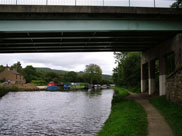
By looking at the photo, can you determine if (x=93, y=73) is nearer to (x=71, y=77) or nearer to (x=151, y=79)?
(x=71, y=77)

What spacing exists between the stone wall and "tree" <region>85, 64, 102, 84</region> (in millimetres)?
112624

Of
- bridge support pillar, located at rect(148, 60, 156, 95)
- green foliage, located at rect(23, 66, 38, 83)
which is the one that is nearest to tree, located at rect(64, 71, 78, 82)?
green foliage, located at rect(23, 66, 38, 83)

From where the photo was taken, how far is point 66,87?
271 feet

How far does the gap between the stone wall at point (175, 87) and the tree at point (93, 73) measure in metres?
113

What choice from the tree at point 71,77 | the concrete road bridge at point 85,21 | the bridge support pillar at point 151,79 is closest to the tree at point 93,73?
the tree at point 71,77

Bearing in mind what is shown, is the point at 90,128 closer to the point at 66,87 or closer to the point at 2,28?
the point at 2,28

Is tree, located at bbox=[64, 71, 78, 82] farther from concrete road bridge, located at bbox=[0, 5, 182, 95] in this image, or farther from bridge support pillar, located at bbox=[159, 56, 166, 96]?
concrete road bridge, located at bbox=[0, 5, 182, 95]

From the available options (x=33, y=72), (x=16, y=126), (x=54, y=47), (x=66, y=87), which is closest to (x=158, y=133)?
(x=16, y=126)

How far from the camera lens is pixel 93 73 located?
136 meters

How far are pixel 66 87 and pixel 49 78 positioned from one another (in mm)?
38025

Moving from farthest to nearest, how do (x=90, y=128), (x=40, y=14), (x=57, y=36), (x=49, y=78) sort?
(x=49, y=78) → (x=57, y=36) → (x=40, y=14) → (x=90, y=128)

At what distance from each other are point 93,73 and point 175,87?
12045 cm

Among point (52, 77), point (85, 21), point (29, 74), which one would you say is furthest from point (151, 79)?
point (29, 74)

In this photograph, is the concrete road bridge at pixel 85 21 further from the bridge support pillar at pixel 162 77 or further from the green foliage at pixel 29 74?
the green foliage at pixel 29 74
